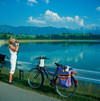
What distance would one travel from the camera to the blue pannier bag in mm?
4883

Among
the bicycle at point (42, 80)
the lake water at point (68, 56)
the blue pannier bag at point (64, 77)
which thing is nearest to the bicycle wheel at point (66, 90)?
the bicycle at point (42, 80)

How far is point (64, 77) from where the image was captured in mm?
4969

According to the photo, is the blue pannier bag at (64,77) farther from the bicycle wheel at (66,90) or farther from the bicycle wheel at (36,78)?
the bicycle wheel at (36,78)

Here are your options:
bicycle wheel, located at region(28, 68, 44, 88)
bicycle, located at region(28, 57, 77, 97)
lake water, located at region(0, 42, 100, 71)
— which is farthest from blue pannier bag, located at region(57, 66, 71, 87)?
lake water, located at region(0, 42, 100, 71)

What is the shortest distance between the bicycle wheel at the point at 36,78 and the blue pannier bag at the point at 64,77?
0.85 meters

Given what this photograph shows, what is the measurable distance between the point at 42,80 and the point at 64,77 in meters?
1.05

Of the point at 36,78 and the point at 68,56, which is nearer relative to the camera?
the point at 36,78

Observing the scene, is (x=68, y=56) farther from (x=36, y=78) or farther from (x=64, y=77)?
(x=64, y=77)

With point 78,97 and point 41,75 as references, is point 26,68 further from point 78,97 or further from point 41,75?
point 78,97

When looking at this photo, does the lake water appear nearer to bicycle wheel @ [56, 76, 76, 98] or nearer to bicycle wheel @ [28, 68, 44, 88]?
bicycle wheel @ [28, 68, 44, 88]

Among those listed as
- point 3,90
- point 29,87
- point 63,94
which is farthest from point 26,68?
point 63,94

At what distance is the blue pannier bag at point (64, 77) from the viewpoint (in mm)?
4883

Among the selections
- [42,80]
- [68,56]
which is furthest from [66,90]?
[68,56]

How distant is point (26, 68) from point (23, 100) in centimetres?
266
